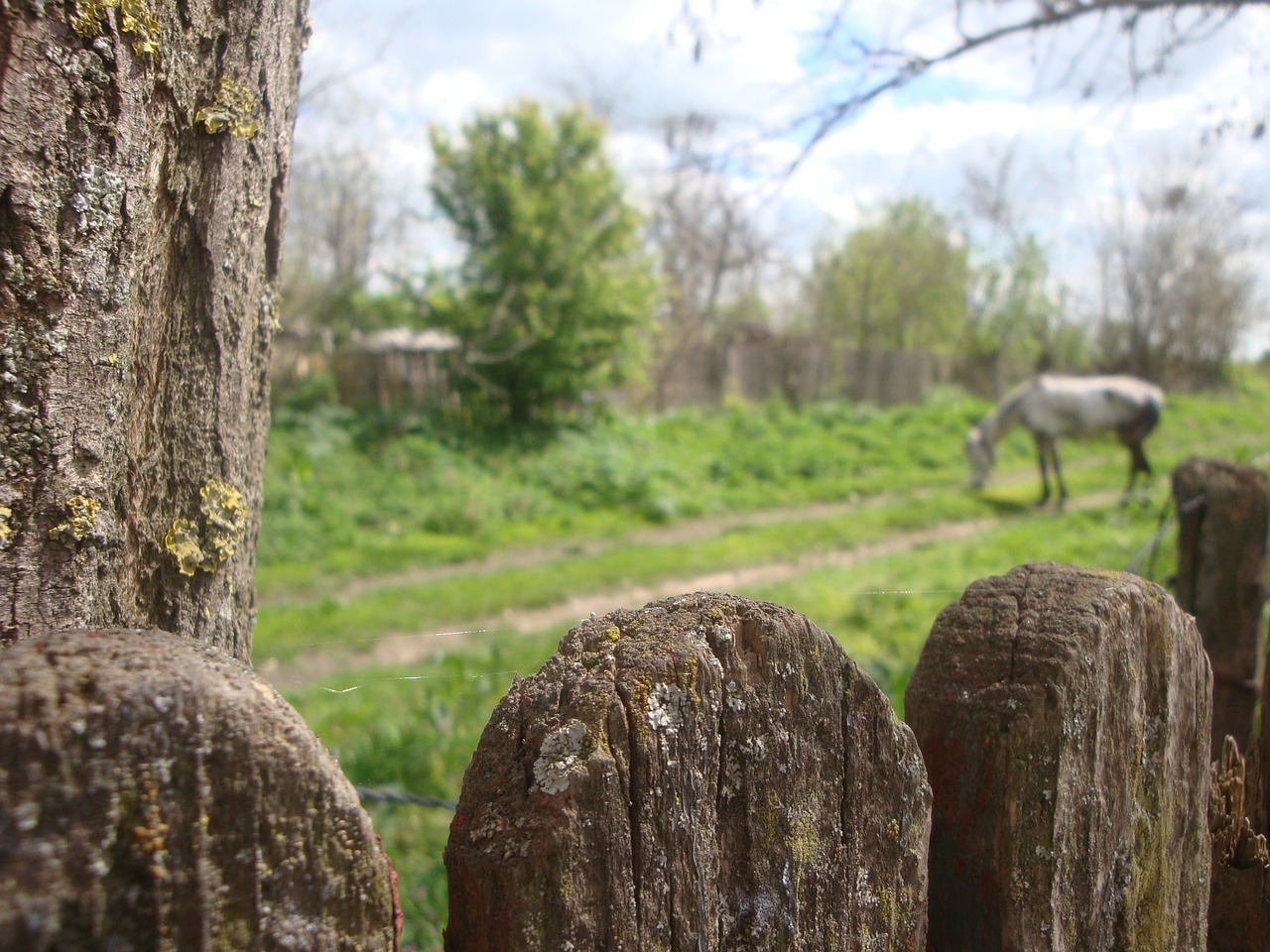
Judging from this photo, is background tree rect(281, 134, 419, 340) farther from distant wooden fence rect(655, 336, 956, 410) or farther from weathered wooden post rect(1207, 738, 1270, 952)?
weathered wooden post rect(1207, 738, 1270, 952)

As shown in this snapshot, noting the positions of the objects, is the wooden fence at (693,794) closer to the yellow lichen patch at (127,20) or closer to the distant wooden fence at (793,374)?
the yellow lichen patch at (127,20)

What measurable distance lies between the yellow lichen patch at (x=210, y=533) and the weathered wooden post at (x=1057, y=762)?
0.91m

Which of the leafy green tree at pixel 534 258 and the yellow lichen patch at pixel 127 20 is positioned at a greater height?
the leafy green tree at pixel 534 258

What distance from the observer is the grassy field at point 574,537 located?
4246 millimetres

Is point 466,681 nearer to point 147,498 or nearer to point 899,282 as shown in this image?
point 147,498

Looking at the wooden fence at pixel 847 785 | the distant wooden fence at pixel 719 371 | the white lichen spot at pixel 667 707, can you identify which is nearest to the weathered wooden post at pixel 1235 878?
the wooden fence at pixel 847 785

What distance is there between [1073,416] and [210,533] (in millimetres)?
14853

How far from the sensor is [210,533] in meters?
1.13

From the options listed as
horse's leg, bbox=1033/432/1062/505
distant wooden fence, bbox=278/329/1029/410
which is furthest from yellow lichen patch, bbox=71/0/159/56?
horse's leg, bbox=1033/432/1062/505

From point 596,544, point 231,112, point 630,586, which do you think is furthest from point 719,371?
point 231,112

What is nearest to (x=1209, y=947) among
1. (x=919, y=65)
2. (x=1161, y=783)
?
(x=1161, y=783)

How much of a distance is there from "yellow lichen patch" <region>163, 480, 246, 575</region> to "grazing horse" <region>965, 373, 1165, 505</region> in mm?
13782

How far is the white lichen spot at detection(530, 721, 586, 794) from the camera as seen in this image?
77 cm

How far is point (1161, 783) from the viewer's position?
1.17 meters
